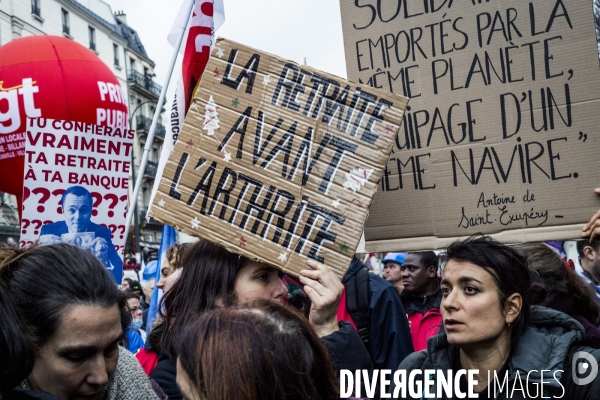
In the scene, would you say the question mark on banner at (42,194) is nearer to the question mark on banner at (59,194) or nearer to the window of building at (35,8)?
the question mark on banner at (59,194)

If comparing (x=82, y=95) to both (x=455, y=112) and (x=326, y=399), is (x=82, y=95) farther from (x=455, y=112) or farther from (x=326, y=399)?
(x=326, y=399)

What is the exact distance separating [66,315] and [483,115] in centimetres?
209

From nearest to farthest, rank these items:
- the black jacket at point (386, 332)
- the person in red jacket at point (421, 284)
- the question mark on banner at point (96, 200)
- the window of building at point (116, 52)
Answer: the black jacket at point (386, 332) < the question mark on banner at point (96, 200) < the person in red jacket at point (421, 284) < the window of building at point (116, 52)

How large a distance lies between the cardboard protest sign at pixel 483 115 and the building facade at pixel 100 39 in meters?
17.0

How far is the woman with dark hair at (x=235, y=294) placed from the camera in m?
2.43

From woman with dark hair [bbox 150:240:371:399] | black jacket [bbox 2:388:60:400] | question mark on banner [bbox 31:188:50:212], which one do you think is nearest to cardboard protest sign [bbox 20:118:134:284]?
question mark on banner [bbox 31:188:50:212]

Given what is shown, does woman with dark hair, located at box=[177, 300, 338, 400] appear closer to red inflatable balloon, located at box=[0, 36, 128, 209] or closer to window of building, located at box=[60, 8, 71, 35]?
red inflatable balloon, located at box=[0, 36, 128, 209]

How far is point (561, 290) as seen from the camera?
346 cm

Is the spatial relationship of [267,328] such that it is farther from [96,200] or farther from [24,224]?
[96,200]

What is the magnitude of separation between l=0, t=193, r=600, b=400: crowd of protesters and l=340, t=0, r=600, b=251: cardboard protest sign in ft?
0.72

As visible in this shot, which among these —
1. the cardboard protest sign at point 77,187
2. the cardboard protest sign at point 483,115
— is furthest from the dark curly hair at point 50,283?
the cardboard protest sign at point 77,187

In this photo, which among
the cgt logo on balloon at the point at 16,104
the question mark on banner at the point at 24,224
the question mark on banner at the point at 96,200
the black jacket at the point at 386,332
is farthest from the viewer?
the cgt logo on balloon at the point at 16,104

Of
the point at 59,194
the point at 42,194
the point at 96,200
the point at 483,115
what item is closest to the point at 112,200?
the point at 96,200

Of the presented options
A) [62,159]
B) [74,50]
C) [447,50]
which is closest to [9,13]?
[74,50]
